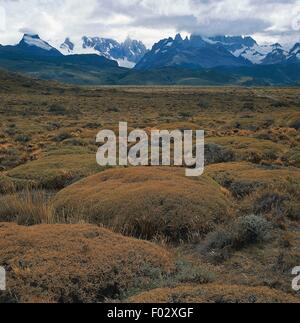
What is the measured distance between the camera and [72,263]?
710 centimetres

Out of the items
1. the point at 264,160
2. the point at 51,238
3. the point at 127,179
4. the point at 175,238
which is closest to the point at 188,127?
the point at 264,160

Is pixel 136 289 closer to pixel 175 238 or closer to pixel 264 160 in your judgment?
pixel 175 238

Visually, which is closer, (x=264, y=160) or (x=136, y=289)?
(x=136, y=289)

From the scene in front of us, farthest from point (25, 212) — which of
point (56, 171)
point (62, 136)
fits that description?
point (62, 136)

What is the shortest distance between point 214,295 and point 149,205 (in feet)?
13.9

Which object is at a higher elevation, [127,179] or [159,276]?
[127,179]

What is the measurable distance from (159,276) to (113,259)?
771mm

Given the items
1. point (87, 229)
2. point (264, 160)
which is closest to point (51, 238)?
point (87, 229)

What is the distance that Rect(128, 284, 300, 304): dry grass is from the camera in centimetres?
610

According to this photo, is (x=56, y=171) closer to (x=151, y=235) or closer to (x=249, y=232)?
(x=151, y=235)

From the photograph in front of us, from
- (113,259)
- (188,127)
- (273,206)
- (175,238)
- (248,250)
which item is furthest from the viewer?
(188,127)

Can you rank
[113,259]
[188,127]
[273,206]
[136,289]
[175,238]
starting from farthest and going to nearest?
[188,127] < [273,206] < [175,238] < [113,259] < [136,289]
